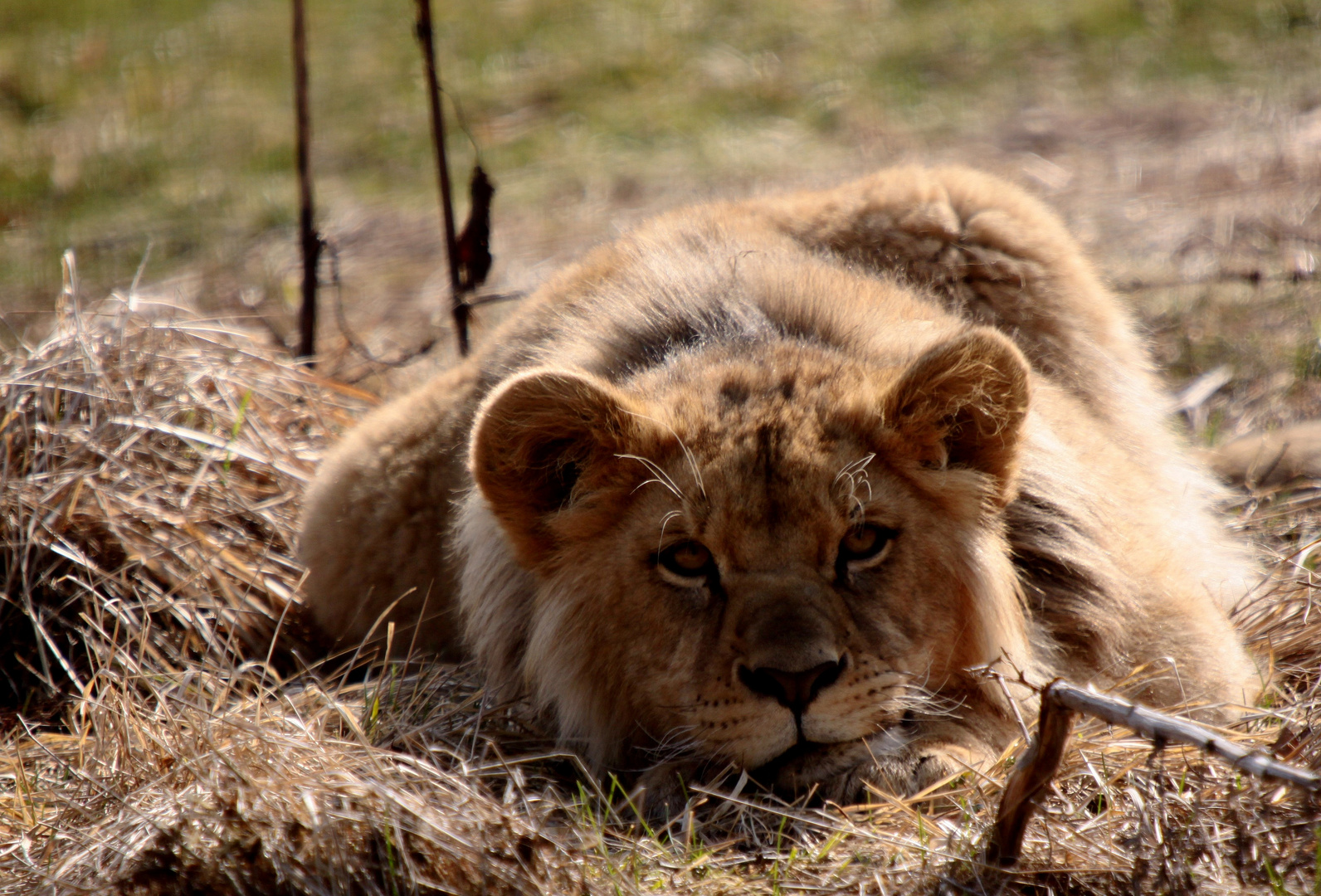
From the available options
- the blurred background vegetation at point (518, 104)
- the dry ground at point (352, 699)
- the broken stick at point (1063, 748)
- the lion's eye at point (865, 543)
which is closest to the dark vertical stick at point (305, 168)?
the dry ground at point (352, 699)

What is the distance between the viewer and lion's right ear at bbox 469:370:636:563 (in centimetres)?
354

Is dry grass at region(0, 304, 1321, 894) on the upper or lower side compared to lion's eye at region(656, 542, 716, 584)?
lower

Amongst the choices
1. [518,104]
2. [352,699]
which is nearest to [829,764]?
[352,699]

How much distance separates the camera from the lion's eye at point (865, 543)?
3529 mm

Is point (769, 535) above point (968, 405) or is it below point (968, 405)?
below

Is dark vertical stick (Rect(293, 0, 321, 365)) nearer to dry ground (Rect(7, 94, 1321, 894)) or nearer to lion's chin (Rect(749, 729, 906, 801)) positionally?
dry ground (Rect(7, 94, 1321, 894))

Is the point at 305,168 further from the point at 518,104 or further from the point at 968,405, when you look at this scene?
the point at 518,104

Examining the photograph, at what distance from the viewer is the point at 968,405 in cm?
358

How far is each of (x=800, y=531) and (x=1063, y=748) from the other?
0.95 m

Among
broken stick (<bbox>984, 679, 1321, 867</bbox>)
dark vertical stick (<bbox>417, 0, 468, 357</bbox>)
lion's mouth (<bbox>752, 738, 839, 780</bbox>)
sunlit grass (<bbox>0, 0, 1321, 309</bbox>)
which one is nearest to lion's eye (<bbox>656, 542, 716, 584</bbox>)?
lion's mouth (<bbox>752, 738, 839, 780</bbox>)

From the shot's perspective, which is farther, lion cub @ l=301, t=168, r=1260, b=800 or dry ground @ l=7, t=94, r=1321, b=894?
lion cub @ l=301, t=168, r=1260, b=800

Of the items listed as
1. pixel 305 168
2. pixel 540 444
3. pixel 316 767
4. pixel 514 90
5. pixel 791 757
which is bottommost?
pixel 791 757

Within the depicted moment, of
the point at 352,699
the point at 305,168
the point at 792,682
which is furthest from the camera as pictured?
the point at 305,168

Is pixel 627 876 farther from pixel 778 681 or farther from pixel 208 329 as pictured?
pixel 208 329
